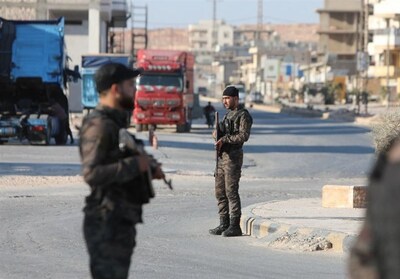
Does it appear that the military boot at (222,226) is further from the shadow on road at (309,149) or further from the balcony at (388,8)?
the balcony at (388,8)

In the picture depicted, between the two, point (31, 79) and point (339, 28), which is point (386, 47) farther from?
point (339, 28)

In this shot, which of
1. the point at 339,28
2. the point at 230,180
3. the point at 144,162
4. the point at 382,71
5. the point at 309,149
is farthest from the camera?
the point at 339,28

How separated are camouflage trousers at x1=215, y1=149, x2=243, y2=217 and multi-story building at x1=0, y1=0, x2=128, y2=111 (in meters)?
51.3

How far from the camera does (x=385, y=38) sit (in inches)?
4341

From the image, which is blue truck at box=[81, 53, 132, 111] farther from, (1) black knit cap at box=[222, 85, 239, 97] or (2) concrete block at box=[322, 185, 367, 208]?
(1) black knit cap at box=[222, 85, 239, 97]

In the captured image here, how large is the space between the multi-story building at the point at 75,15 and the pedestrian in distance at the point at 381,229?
62307 millimetres

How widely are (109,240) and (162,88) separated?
4361 centimetres

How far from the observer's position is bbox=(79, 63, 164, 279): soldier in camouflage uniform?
6763 millimetres

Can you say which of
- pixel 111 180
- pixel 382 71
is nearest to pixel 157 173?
pixel 111 180

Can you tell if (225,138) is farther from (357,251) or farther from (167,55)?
(167,55)

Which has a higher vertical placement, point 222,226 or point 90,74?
point 90,74

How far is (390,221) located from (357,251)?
36 centimetres

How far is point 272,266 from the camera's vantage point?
489 inches

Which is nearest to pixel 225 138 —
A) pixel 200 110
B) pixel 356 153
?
pixel 356 153
